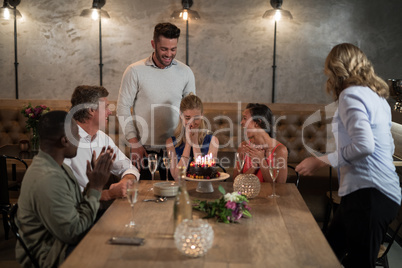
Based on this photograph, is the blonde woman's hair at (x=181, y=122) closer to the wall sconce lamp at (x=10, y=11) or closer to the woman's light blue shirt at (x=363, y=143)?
the woman's light blue shirt at (x=363, y=143)

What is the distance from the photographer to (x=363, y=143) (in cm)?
228

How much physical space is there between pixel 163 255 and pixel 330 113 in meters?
3.88

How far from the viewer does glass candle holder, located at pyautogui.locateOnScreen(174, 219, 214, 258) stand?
1853 mm

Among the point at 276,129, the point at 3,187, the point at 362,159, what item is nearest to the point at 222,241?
the point at 362,159

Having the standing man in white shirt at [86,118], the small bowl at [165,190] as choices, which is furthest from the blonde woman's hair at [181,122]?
the small bowl at [165,190]

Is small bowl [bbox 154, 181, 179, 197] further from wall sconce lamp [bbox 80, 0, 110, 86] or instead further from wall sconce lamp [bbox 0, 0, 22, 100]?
wall sconce lamp [bbox 0, 0, 22, 100]

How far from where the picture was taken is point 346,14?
17.8 ft

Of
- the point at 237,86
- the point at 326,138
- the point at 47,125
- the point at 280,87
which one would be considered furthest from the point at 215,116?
the point at 47,125

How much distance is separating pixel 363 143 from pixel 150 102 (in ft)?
6.61

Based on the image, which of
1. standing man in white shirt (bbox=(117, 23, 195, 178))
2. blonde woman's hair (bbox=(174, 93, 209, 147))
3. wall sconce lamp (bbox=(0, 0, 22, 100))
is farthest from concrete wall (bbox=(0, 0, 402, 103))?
blonde woman's hair (bbox=(174, 93, 209, 147))

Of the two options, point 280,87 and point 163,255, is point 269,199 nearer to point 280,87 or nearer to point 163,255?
point 163,255

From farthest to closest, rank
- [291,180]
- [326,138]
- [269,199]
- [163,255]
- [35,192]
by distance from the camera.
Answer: [326,138], [291,180], [269,199], [35,192], [163,255]

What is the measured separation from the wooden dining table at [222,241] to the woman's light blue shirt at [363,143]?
0.33 metres

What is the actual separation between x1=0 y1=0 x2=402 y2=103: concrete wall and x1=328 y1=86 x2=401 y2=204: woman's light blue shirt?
310 cm
